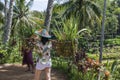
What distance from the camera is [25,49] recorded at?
33.8 ft

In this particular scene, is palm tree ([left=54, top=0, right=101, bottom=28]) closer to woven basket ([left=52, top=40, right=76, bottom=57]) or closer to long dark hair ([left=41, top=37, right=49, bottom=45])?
woven basket ([left=52, top=40, right=76, bottom=57])

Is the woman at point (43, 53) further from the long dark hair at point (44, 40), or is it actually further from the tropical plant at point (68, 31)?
the tropical plant at point (68, 31)

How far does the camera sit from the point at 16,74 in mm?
9836

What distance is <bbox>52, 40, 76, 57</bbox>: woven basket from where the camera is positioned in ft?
30.1

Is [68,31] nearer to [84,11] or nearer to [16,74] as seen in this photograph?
[16,74]

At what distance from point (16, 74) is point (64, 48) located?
1.62m

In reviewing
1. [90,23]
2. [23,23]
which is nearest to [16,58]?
[23,23]

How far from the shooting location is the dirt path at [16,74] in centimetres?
930

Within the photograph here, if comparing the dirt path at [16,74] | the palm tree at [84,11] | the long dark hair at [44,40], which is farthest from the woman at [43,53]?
the palm tree at [84,11]

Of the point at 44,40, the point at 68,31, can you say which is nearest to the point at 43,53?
the point at 44,40

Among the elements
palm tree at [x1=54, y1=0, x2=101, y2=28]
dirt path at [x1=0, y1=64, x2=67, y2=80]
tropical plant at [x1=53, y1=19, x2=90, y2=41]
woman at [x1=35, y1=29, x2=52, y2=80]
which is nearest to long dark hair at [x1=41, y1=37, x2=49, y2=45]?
woman at [x1=35, y1=29, x2=52, y2=80]

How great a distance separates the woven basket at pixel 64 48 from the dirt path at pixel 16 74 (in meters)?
0.63

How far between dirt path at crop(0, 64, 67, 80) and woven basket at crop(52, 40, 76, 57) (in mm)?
632

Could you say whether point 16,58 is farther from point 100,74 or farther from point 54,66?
point 100,74
